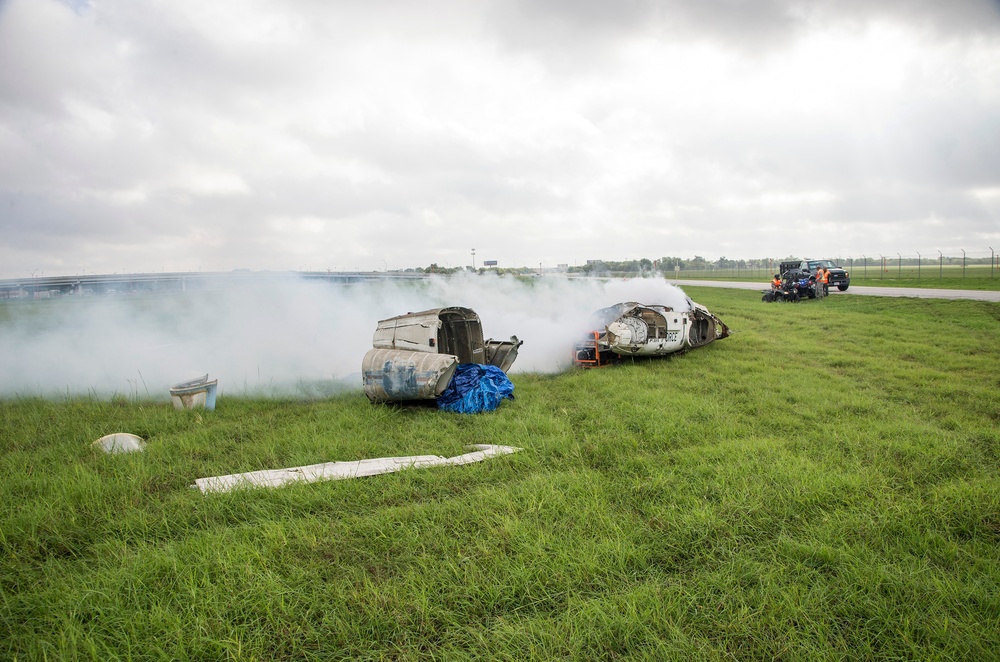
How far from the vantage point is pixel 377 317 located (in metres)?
14.8

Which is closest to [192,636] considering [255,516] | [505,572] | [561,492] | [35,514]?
[255,516]

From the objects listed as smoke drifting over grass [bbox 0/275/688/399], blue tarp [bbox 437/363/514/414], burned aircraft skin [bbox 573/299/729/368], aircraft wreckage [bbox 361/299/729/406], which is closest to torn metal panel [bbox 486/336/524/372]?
aircraft wreckage [bbox 361/299/729/406]

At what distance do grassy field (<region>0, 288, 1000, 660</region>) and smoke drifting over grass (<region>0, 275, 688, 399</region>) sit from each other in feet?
10.3

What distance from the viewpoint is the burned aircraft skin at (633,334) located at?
35.9ft

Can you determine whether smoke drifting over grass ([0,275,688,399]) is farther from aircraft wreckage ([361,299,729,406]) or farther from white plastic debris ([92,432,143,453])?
white plastic debris ([92,432,143,453])

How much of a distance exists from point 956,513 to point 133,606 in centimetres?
662

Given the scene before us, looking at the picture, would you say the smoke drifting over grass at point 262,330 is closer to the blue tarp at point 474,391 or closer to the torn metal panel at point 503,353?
the torn metal panel at point 503,353

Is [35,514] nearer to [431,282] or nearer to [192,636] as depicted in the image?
[192,636]

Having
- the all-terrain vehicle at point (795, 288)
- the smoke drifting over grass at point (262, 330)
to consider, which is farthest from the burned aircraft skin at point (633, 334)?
the all-terrain vehicle at point (795, 288)

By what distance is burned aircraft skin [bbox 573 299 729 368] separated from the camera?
1095 centimetres

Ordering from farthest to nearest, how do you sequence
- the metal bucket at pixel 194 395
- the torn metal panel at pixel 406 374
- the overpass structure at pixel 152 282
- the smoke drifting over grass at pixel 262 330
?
the overpass structure at pixel 152 282 < the smoke drifting over grass at pixel 262 330 < the metal bucket at pixel 194 395 < the torn metal panel at pixel 406 374

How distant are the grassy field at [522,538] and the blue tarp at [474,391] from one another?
0.41 meters

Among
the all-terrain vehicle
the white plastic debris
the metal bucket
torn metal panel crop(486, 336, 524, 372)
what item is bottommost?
the white plastic debris

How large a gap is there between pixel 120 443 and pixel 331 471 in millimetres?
3148
